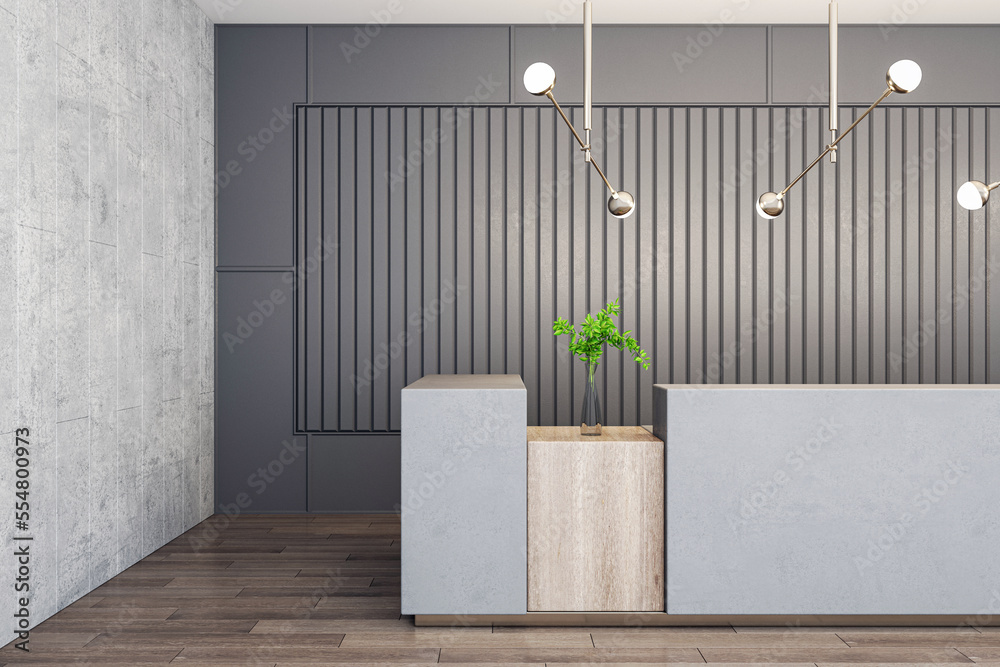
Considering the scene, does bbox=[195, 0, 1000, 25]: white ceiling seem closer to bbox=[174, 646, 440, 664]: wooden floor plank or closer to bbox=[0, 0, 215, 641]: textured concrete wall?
bbox=[0, 0, 215, 641]: textured concrete wall

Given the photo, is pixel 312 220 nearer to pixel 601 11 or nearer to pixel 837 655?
pixel 601 11

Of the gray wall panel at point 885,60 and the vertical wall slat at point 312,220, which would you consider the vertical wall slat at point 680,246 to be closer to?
the gray wall panel at point 885,60

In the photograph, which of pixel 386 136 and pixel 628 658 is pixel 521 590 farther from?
pixel 386 136

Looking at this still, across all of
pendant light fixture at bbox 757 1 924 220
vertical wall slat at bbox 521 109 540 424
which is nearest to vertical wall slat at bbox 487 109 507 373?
vertical wall slat at bbox 521 109 540 424

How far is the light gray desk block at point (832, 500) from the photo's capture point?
2682 mm

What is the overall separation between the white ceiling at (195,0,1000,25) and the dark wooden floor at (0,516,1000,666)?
3.15 m

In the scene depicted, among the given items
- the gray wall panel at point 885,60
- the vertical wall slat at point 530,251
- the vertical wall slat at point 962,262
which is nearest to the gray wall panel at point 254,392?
the vertical wall slat at point 530,251

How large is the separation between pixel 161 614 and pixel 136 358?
1236 mm

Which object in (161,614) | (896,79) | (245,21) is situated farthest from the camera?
(245,21)

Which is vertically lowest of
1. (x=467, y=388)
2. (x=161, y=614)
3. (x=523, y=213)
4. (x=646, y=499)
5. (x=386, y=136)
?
(x=161, y=614)

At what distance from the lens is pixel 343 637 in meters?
2.67

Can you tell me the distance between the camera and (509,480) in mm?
2715

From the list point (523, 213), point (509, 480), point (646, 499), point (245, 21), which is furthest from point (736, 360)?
point (245, 21)

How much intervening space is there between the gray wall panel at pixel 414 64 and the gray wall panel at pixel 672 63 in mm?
171
